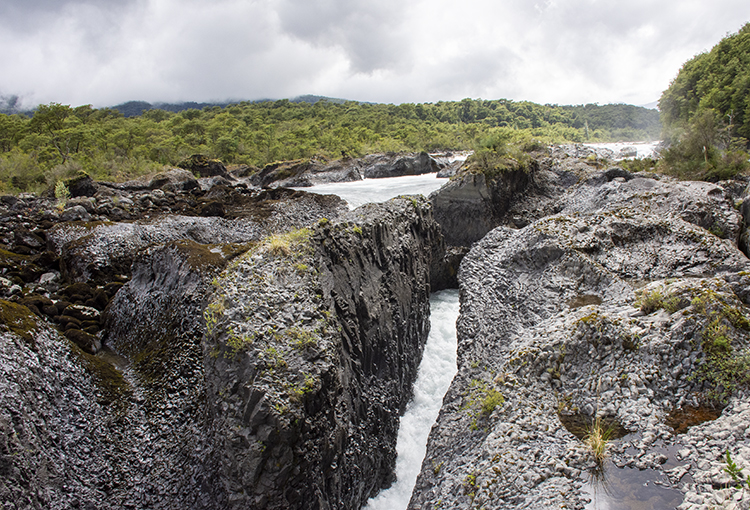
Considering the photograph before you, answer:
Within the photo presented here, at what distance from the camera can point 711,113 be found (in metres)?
21.5

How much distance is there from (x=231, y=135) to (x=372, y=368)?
216 feet

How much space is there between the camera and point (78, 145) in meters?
44.5

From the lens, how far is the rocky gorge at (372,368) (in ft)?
15.7

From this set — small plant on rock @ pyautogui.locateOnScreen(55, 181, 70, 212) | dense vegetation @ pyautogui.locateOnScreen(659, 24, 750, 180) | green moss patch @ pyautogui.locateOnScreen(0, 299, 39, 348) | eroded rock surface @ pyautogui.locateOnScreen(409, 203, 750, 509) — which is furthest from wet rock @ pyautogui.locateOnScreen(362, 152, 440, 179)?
green moss patch @ pyautogui.locateOnScreen(0, 299, 39, 348)

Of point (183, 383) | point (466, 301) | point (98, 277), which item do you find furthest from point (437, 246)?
point (98, 277)

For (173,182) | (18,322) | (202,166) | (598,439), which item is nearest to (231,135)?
(202,166)

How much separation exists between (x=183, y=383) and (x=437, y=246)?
1108 centimetres

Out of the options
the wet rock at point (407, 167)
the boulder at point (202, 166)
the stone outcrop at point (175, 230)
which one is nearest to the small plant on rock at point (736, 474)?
the stone outcrop at point (175, 230)

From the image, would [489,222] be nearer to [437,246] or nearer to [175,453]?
[437,246]

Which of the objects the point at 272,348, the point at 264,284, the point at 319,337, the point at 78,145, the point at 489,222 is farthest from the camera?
the point at 78,145

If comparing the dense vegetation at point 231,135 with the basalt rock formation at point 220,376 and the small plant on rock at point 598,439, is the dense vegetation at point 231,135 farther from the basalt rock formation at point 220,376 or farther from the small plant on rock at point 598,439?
the small plant on rock at point 598,439

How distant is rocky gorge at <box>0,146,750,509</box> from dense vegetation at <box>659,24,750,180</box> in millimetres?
10515

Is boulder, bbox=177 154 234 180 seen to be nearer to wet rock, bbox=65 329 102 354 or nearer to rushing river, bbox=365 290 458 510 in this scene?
wet rock, bbox=65 329 102 354

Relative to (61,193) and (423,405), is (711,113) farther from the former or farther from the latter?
(61,193)
